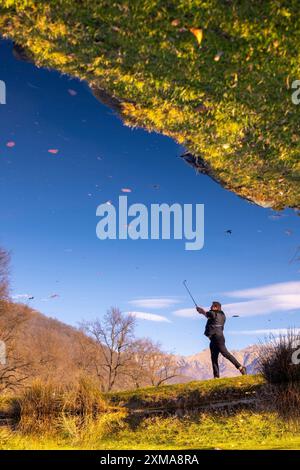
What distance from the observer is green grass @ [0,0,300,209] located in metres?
6.18

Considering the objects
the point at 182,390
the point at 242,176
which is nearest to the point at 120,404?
the point at 182,390

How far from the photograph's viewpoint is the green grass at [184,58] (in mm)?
6180

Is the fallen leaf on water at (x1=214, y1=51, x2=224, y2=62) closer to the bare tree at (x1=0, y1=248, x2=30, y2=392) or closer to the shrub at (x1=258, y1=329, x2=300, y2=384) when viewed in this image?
the shrub at (x1=258, y1=329, x2=300, y2=384)

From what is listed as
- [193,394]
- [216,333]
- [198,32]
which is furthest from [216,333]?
[198,32]

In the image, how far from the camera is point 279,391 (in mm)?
9875

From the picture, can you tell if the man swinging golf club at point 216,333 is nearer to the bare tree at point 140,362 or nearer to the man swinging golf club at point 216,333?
the man swinging golf club at point 216,333

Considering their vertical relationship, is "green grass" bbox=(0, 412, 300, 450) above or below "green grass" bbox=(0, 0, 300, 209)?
below

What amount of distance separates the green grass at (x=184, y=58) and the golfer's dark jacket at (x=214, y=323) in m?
5.32

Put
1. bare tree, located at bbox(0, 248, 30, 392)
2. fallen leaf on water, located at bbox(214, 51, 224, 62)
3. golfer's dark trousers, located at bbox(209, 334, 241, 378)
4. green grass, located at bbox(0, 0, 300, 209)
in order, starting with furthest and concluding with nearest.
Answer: bare tree, located at bbox(0, 248, 30, 392) < golfer's dark trousers, located at bbox(209, 334, 241, 378) < fallen leaf on water, located at bbox(214, 51, 224, 62) < green grass, located at bbox(0, 0, 300, 209)

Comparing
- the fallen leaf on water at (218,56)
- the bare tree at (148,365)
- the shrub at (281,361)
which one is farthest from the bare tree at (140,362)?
the fallen leaf on water at (218,56)

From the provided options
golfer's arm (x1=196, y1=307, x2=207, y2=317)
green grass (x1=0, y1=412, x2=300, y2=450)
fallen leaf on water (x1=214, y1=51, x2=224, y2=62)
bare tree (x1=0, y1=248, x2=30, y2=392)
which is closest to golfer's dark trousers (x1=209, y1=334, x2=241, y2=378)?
golfer's arm (x1=196, y1=307, x2=207, y2=317)

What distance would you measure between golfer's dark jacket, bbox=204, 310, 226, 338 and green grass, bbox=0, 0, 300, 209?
532 cm

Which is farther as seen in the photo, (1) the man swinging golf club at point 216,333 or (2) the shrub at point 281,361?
(1) the man swinging golf club at point 216,333
